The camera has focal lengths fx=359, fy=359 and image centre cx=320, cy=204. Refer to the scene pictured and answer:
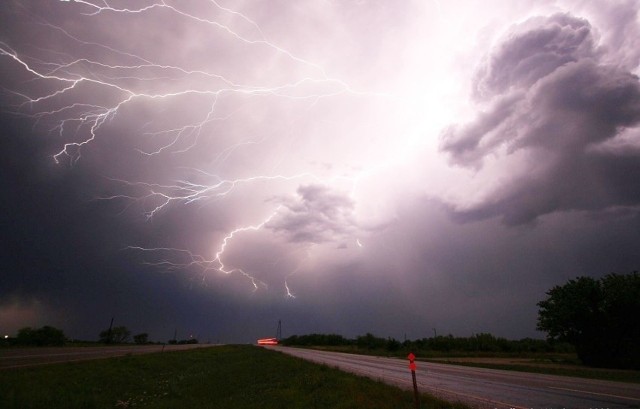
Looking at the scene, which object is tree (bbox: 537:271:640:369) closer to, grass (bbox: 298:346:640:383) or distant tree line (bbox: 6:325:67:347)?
grass (bbox: 298:346:640:383)

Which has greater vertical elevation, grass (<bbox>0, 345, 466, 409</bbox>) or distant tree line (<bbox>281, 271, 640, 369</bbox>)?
distant tree line (<bbox>281, 271, 640, 369</bbox>)

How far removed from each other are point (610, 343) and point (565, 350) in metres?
41.3

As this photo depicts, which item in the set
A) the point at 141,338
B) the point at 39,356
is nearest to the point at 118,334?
the point at 141,338

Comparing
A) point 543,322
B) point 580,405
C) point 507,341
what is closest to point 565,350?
point 507,341

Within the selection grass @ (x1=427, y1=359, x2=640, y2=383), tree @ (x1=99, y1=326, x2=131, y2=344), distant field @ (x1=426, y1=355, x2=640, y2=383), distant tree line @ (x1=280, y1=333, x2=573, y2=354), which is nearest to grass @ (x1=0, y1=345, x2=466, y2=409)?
grass @ (x1=427, y1=359, x2=640, y2=383)

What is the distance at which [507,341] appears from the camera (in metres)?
61.6

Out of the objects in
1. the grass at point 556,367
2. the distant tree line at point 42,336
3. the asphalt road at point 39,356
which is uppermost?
the distant tree line at point 42,336

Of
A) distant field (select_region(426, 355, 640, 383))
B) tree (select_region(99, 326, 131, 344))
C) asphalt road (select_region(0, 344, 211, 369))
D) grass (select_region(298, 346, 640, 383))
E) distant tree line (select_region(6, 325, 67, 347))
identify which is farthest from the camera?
tree (select_region(99, 326, 131, 344))

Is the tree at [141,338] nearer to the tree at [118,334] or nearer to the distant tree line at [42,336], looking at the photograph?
the tree at [118,334]

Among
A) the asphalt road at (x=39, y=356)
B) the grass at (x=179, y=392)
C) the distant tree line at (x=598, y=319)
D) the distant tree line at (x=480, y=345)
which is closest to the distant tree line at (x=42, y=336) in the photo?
the asphalt road at (x=39, y=356)

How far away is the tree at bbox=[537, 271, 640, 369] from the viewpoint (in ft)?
96.0

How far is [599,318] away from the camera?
1244 inches

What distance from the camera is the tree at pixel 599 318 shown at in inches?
1152

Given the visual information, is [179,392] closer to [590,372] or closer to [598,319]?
[590,372]
